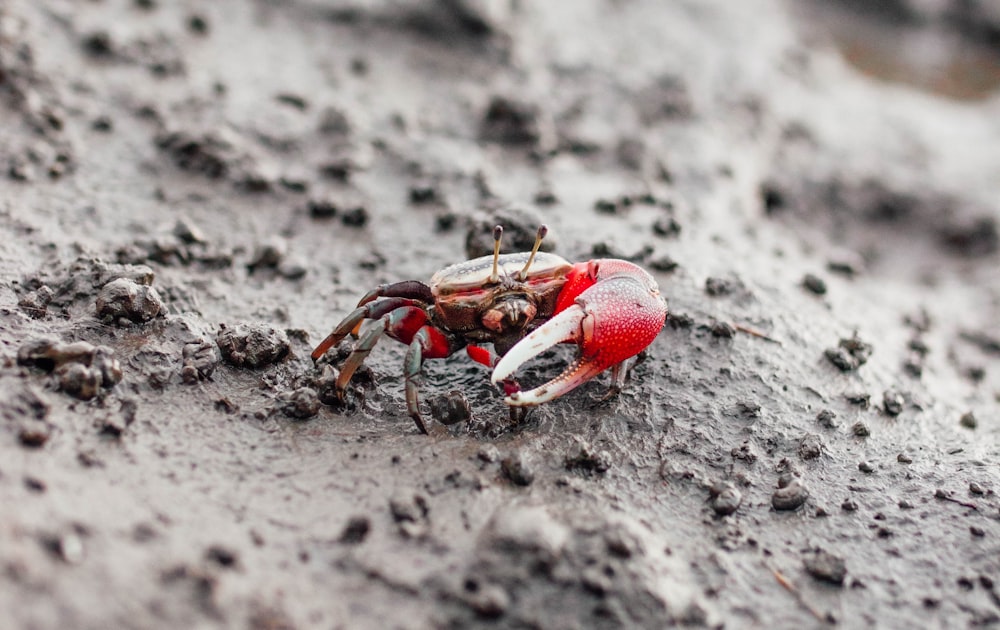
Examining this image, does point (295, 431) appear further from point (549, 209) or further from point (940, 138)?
point (940, 138)

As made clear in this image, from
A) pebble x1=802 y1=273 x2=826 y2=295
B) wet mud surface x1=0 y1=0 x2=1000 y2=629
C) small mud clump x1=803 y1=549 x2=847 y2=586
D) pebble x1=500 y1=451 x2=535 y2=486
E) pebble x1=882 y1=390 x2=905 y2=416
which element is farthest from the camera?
pebble x1=802 y1=273 x2=826 y2=295

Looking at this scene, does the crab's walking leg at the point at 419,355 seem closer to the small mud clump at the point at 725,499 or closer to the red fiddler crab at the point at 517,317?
the red fiddler crab at the point at 517,317

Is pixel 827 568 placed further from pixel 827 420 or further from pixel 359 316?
pixel 359 316

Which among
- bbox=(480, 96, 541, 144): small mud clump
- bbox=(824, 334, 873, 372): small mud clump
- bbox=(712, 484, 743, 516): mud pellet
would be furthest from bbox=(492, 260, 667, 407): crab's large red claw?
bbox=(480, 96, 541, 144): small mud clump

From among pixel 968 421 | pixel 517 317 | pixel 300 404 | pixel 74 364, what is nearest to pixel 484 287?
pixel 517 317

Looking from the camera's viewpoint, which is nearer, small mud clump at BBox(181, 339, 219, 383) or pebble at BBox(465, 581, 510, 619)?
pebble at BBox(465, 581, 510, 619)

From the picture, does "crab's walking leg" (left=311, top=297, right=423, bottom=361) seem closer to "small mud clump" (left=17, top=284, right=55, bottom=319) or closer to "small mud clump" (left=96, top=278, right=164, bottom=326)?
"small mud clump" (left=96, top=278, right=164, bottom=326)
